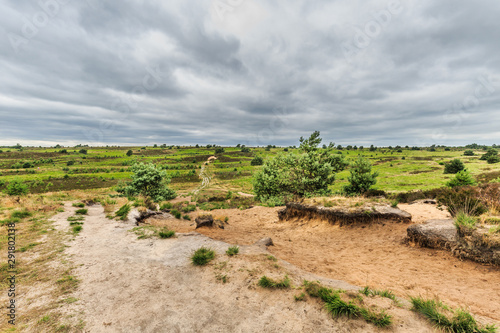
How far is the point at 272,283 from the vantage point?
5914 millimetres

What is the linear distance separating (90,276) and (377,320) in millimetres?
9074

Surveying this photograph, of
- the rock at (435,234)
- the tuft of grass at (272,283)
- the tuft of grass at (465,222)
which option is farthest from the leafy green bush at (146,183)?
the tuft of grass at (465,222)

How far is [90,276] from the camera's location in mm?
6824

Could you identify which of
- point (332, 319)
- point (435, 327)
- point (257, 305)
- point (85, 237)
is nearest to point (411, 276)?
point (435, 327)

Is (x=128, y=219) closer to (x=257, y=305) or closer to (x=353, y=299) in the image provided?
(x=257, y=305)

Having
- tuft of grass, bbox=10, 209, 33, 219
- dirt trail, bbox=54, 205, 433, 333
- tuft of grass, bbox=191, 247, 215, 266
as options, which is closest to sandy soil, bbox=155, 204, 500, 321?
dirt trail, bbox=54, 205, 433, 333

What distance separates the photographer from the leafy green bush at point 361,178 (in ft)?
101

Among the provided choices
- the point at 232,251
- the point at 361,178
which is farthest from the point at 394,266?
the point at 361,178

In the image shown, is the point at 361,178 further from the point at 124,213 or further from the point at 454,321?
the point at 124,213

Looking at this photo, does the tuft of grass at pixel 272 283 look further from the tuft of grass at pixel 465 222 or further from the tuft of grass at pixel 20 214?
A: the tuft of grass at pixel 20 214

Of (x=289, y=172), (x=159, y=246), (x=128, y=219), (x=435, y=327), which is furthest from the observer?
(x=289, y=172)

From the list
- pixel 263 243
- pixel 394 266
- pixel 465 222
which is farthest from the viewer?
pixel 263 243

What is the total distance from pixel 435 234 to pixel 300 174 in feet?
53.2

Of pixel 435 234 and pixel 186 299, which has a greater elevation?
pixel 435 234
